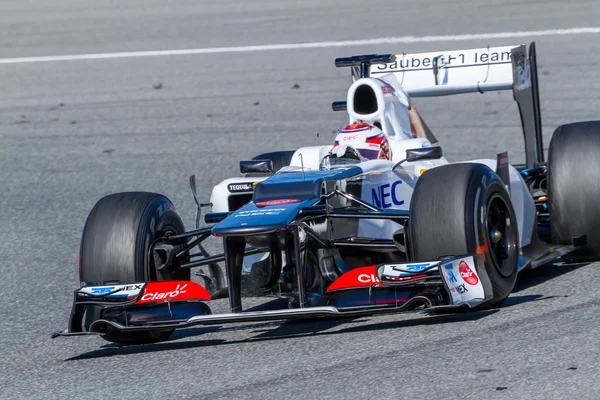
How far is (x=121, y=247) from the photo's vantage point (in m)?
6.29

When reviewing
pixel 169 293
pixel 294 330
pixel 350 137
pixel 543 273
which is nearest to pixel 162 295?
pixel 169 293

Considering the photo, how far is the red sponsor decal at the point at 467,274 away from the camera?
228 inches

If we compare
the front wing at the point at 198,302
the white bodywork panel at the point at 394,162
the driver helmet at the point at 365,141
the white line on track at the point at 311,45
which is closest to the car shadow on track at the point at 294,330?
the front wing at the point at 198,302

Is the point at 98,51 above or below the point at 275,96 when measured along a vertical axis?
above

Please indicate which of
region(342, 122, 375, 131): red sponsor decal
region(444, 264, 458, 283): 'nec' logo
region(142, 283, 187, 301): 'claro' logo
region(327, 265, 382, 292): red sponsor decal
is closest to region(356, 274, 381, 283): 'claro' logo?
region(327, 265, 382, 292): red sponsor decal

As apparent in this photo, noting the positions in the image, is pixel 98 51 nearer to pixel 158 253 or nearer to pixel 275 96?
pixel 275 96

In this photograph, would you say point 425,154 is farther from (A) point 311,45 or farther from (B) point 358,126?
(A) point 311,45

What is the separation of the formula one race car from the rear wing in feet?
4.60

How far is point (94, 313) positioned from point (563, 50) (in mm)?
11273

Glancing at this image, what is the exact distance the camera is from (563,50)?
52.0ft

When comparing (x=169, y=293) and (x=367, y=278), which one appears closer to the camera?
(x=367, y=278)

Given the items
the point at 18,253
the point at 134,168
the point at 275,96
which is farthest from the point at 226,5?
the point at 18,253

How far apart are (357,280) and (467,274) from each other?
58cm

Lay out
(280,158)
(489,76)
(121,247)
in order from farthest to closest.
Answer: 1. (489,76)
2. (280,158)
3. (121,247)
